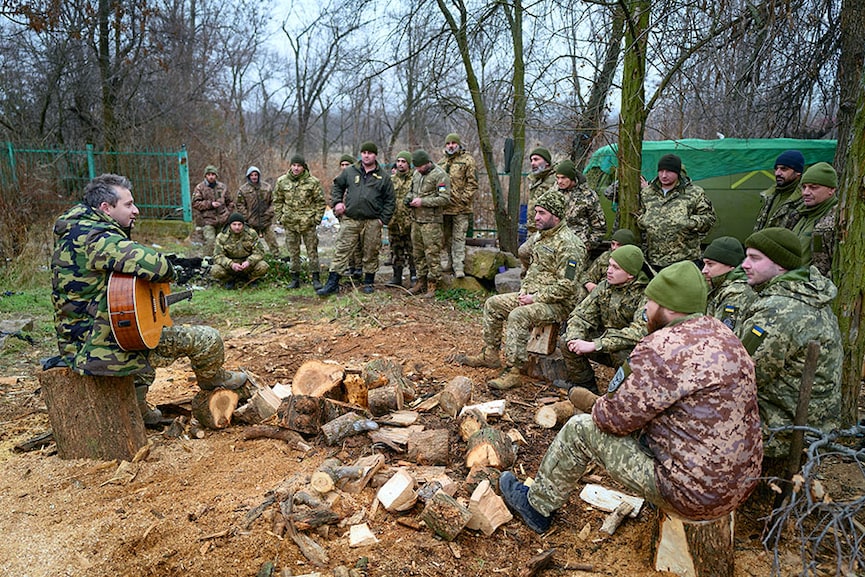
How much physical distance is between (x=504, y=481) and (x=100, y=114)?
16.6 m

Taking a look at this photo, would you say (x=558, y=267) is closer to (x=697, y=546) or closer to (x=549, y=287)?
(x=549, y=287)

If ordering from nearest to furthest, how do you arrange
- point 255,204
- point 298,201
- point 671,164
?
1. point 671,164
2. point 298,201
3. point 255,204

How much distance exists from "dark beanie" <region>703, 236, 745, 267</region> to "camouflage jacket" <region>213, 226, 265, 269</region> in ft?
23.9

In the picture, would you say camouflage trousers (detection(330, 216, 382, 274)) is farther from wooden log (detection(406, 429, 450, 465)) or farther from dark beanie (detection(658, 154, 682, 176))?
wooden log (detection(406, 429, 450, 465))

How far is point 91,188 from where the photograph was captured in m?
3.69

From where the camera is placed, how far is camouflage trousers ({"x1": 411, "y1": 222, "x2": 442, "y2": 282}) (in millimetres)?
8773

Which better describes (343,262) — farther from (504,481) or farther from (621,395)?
(621,395)

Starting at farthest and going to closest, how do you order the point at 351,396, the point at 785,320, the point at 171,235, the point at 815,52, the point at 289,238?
the point at 171,235 → the point at 289,238 → the point at 815,52 → the point at 351,396 → the point at 785,320

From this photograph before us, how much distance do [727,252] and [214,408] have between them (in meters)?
3.94

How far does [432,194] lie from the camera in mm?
8719

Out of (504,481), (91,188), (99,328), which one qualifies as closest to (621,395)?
(504,481)

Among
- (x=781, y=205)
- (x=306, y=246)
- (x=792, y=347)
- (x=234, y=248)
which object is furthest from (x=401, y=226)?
(x=792, y=347)

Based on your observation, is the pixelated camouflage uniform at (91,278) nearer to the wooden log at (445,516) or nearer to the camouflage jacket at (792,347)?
the wooden log at (445,516)

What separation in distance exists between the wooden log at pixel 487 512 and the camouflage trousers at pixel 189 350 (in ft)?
7.32
